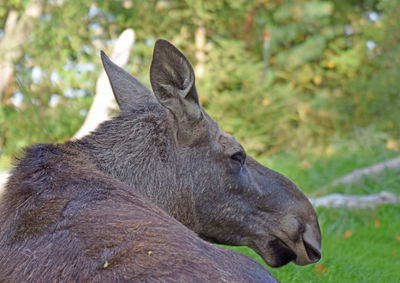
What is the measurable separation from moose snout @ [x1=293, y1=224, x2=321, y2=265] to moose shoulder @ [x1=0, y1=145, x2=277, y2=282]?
1146 mm

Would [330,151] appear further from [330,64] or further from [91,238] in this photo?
[91,238]

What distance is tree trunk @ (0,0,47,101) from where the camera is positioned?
36.0 feet

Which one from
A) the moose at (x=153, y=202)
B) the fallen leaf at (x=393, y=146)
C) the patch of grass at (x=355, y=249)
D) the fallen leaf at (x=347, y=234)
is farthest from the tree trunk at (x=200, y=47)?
the moose at (x=153, y=202)

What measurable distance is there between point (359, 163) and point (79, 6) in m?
6.34

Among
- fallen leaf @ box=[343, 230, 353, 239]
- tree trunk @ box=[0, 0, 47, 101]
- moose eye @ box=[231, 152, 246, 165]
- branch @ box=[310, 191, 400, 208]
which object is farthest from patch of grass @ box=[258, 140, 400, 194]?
moose eye @ box=[231, 152, 246, 165]

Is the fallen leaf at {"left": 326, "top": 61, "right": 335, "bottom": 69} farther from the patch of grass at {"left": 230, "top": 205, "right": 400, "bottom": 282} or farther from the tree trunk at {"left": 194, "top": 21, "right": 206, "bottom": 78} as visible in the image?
the patch of grass at {"left": 230, "top": 205, "right": 400, "bottom": 282}

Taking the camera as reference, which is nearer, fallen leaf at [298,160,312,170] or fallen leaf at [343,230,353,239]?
fallen leaf at [343,230,353,239]

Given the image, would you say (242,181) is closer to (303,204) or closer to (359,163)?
(303,204)

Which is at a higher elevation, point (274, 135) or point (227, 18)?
point (227, 18)

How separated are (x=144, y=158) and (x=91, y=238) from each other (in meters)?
1.31

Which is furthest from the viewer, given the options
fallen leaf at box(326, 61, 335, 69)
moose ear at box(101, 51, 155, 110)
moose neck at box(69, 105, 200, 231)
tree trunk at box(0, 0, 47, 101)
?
fallen leaf at box(326, 61, 335, 69)

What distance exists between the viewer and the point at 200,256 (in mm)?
2773

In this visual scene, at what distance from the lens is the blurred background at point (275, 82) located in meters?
8.42

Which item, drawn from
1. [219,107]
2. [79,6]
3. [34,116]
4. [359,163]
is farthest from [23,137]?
[359,163]
